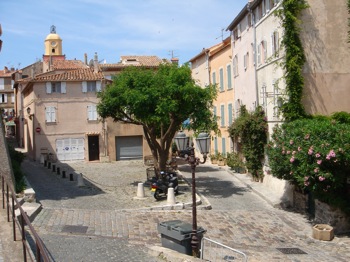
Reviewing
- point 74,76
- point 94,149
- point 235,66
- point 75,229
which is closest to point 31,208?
point 75,229

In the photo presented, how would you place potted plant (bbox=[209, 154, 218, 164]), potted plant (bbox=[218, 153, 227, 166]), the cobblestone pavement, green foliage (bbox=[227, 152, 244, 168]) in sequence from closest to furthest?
the cobblestone pavement
green foliage (bbox=[227, 152, 244, 168])
potted plant (bbox=[218, 153, 227, 166])
potted plant (bbox=[209, 154, 218, 164])

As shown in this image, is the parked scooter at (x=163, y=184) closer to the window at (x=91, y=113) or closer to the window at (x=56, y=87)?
the window at (x=91, y=113)

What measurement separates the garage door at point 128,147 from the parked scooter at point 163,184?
17191 mm

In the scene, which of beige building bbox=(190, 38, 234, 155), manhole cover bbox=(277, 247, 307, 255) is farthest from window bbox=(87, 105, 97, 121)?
manhole cover bbox=(277, 247, 307, 255)

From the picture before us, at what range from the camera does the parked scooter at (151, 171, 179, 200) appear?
18.9 meters

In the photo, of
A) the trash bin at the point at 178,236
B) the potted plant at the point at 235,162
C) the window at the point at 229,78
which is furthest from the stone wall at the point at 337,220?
the window at the point at 229,78

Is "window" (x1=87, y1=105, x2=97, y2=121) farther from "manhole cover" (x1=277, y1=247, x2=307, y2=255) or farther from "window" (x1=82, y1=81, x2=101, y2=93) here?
"manhole cover" (x1=277, y1=247, x2=307, y2=255)

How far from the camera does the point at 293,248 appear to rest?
1379cm

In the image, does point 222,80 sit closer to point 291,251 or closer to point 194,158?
point 291,251

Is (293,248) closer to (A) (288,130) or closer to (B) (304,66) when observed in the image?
(A) (288,130)

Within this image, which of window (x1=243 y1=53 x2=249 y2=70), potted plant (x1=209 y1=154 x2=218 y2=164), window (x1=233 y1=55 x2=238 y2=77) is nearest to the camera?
window (x1=243 y1=53 x2=249 y2=70)

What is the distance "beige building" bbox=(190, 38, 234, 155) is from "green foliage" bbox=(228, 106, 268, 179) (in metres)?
4.81

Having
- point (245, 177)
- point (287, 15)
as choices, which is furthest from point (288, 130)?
point (245, 177)

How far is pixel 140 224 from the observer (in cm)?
1479
